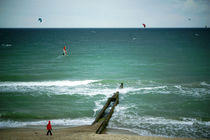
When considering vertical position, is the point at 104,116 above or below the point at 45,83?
below

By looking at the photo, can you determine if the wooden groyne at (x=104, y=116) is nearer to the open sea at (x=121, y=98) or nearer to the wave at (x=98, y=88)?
the open sea at (x=121, y=98)

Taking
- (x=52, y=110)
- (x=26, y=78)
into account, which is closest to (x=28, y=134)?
(x=52, y=110)

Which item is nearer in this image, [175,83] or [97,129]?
[97,129]

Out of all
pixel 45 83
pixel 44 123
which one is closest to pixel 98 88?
pixel 45 83

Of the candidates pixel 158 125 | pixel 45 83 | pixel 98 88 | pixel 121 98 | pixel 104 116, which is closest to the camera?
pixel 158 125

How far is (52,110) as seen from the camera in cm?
1853

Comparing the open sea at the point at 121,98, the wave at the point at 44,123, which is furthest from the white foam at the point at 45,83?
the wave at the point at 44,123

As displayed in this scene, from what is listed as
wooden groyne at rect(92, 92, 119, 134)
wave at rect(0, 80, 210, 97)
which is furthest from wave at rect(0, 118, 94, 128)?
wave at rect(0, 80, 210, 97)

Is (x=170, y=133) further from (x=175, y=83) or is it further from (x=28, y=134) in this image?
(x=175, y=83)

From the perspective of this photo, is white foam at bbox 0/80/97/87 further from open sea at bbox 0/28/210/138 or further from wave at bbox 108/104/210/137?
wave at bbox 108/104/210/137

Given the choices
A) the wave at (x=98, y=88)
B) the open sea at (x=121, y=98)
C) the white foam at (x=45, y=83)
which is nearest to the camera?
the open sea at (x=121, y=98)

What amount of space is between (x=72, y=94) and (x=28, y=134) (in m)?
10.1

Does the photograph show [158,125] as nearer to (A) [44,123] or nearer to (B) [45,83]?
(A) [44,123]

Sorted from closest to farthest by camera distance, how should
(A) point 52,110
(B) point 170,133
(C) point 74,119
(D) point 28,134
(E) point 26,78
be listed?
(D) point 28,134, (B) point 170,133, (C) point 74,119, (A) point 52,110, (E) point 26,78
